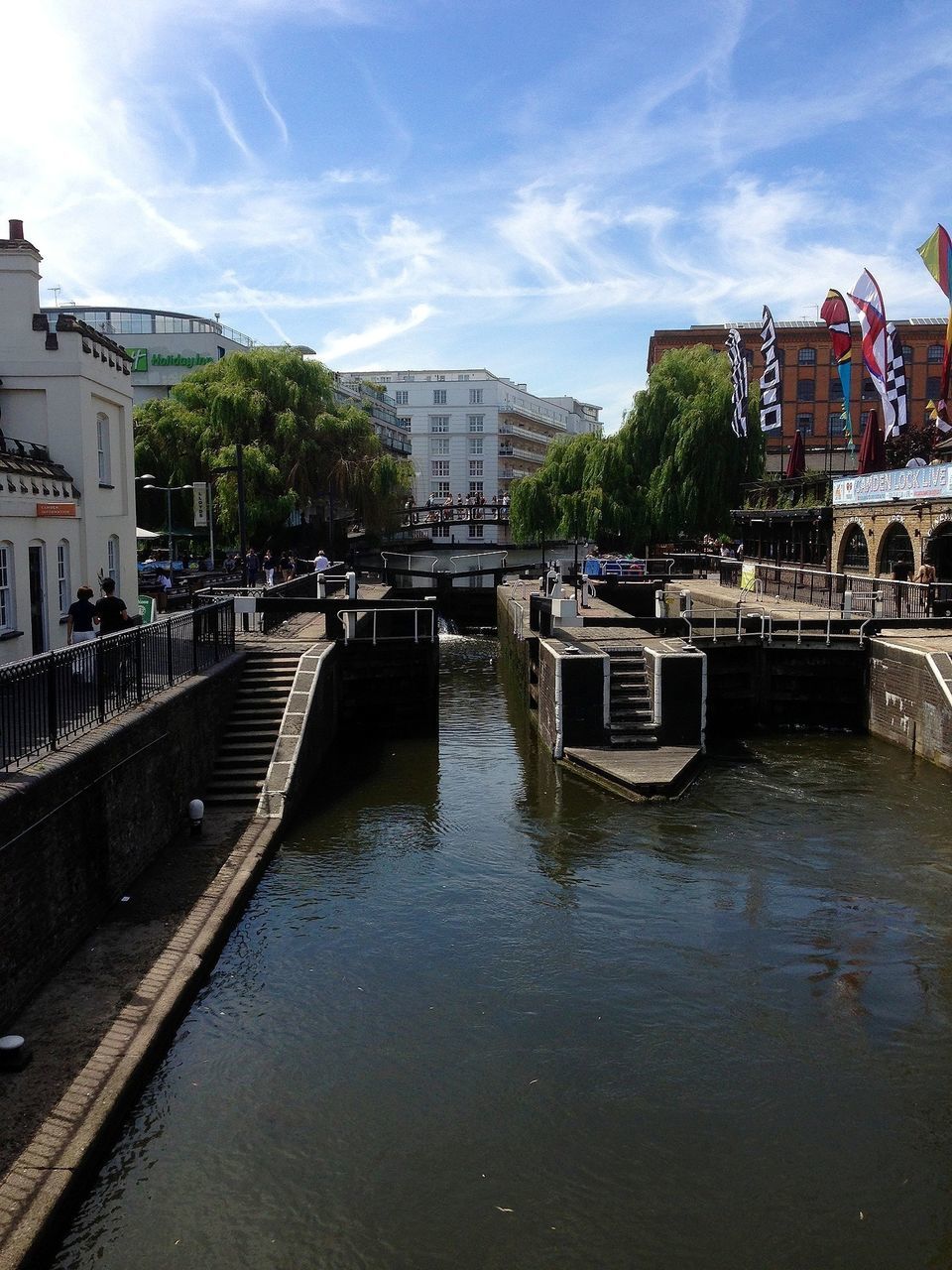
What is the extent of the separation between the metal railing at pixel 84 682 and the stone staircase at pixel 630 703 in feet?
24.1

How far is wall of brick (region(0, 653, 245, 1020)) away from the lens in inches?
330

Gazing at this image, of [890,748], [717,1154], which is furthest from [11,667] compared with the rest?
[890,748]

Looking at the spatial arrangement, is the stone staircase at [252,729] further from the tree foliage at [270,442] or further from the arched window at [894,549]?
the tree foliage at [270,442]

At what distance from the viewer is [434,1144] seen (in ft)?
25.1

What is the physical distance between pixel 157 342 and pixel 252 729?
173 feet

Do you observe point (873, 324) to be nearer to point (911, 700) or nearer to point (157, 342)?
point (911, 700)

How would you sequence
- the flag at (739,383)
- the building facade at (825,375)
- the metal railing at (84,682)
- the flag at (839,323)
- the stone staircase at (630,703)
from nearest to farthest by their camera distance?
1. the metal railing at (84,682)
2. the stone staircase at (630,703)
3. the flag at (839,323)
4. the flag at (739,383)
5. the building facade at (825,375)

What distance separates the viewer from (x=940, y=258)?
A: 97.5ft

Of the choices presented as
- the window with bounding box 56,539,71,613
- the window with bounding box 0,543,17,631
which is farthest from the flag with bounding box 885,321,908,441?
the window with bounding box 0,543,17,631

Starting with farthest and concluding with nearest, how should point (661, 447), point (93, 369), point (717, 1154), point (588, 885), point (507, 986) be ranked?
point (661, 447) → point (93, 369) → point (588, 885) → point (507, 986) → point (717, 1154)

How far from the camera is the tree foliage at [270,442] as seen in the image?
43188 millimetres

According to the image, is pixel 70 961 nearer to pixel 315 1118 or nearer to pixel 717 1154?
pixel 315 1118

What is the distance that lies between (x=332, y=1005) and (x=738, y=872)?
588cm

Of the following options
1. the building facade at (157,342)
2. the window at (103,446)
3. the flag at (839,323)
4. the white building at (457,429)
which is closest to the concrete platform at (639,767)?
the window at (103,446)
